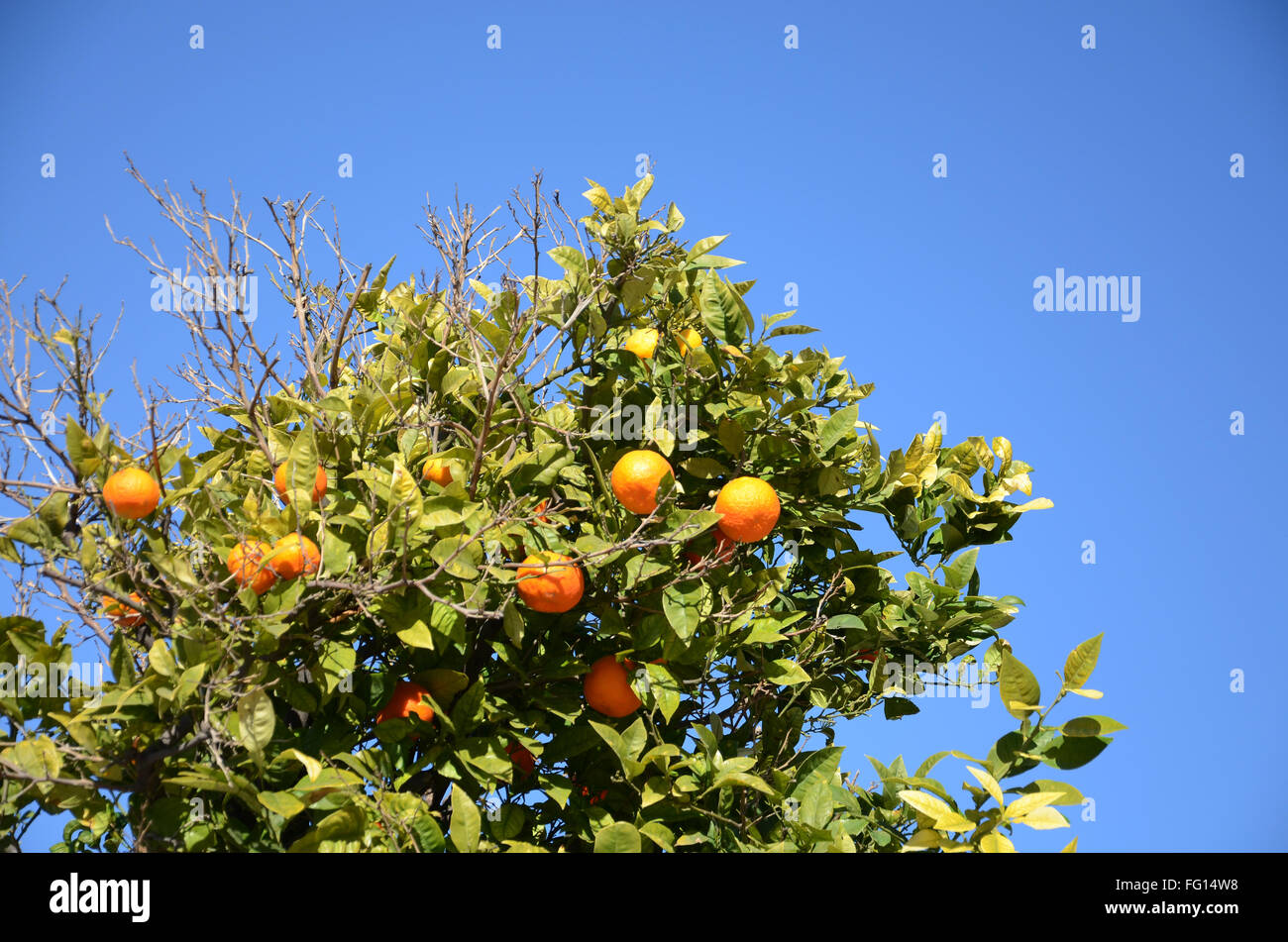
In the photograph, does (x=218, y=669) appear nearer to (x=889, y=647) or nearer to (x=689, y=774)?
(x=689, y=774)

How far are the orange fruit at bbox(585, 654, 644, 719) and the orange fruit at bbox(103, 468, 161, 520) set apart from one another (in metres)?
1.12

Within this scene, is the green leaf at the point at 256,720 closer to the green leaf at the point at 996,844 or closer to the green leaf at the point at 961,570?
the green leaf at the point at 996,844

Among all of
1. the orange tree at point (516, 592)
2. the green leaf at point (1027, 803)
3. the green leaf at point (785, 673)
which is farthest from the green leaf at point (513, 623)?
the green leaf at point (1027, 803)

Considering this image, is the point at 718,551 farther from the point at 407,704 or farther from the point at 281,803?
the point at 281,803

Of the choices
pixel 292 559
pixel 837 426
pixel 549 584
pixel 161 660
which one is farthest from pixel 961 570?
pixel 161 660

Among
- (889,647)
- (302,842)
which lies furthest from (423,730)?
(889,647)

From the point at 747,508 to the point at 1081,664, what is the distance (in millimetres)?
826

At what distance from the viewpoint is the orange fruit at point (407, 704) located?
2295mm

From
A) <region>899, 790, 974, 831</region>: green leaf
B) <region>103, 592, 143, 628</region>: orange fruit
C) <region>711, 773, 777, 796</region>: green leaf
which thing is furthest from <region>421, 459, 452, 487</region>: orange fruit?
<region>899, 790, 974, 831</region>: green leaf

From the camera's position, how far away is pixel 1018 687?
6.84 ft

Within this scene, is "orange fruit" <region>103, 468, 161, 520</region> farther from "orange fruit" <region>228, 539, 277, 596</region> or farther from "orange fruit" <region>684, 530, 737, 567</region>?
"orange fruit" <region>684, 530, 737, 567</region>

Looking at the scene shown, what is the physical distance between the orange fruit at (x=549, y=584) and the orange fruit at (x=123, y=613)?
35.9 inches
